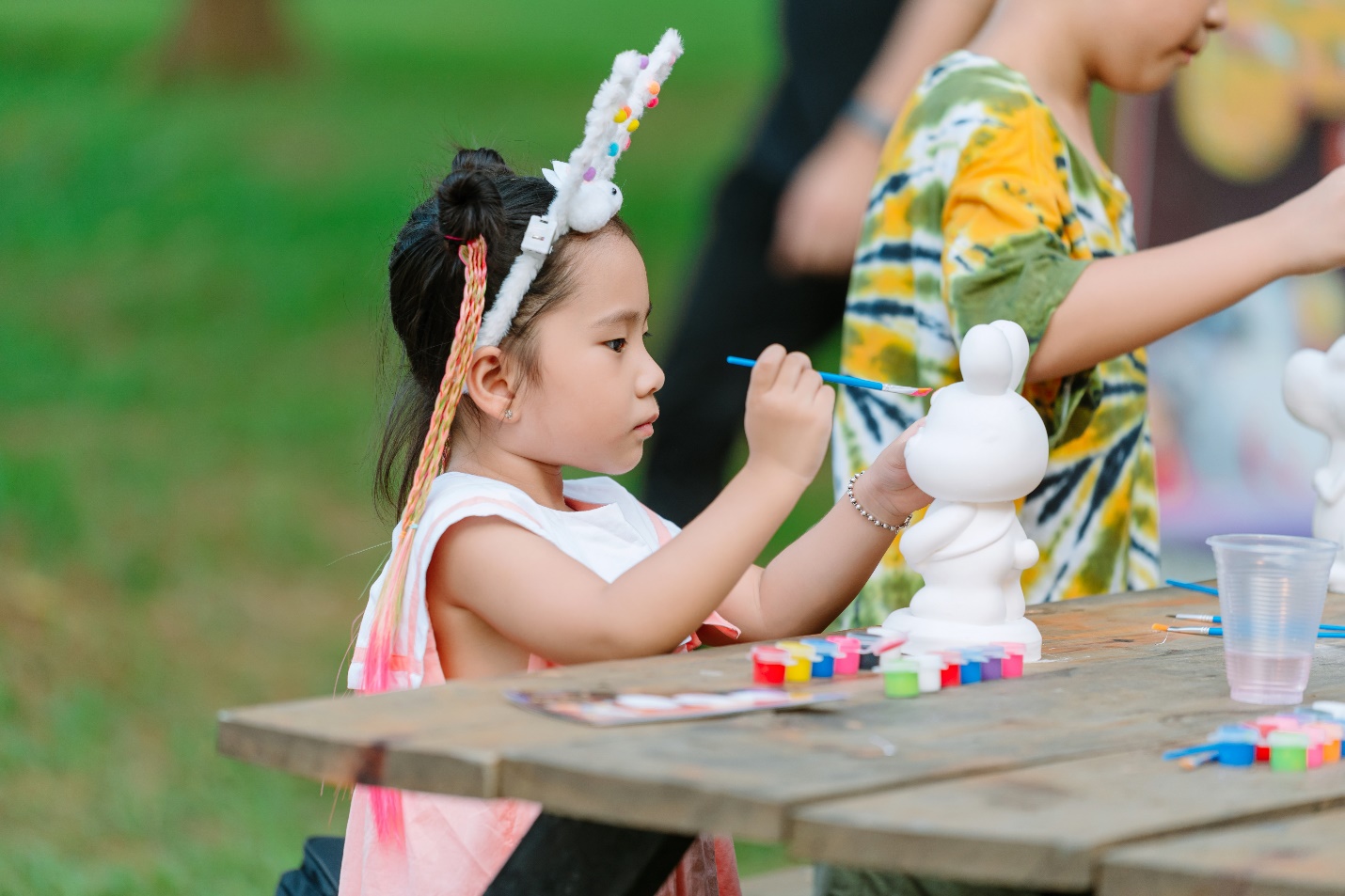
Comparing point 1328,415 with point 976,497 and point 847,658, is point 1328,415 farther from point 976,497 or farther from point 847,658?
point 847,658

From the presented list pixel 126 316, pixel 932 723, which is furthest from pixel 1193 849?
pixel 126 316

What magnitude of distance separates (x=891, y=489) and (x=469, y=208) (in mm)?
491

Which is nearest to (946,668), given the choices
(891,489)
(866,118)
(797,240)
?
(891,489)

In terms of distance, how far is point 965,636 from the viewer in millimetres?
1487

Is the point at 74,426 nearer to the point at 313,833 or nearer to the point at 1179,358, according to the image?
the point at 313,833

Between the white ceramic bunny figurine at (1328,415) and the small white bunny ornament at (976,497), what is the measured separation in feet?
1.79

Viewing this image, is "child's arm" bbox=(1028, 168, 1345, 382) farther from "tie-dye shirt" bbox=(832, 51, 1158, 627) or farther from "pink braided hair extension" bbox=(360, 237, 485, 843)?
"pink braided hair extension" bbox=(360, 237, 485, 843)

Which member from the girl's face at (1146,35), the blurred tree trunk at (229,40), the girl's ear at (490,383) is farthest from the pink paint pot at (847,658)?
the blurred tree trunk at (229,40)

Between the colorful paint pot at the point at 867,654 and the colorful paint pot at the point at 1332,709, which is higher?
the colorful paint pot at the point at 867,654

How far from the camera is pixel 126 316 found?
150 inches

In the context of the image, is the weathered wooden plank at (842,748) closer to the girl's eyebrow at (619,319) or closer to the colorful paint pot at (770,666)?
the colorful paint pot at (770,666)

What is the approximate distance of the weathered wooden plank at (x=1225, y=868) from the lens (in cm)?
87

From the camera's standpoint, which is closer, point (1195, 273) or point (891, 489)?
point (891, 489)

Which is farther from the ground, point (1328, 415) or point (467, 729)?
point (1328, 415)
